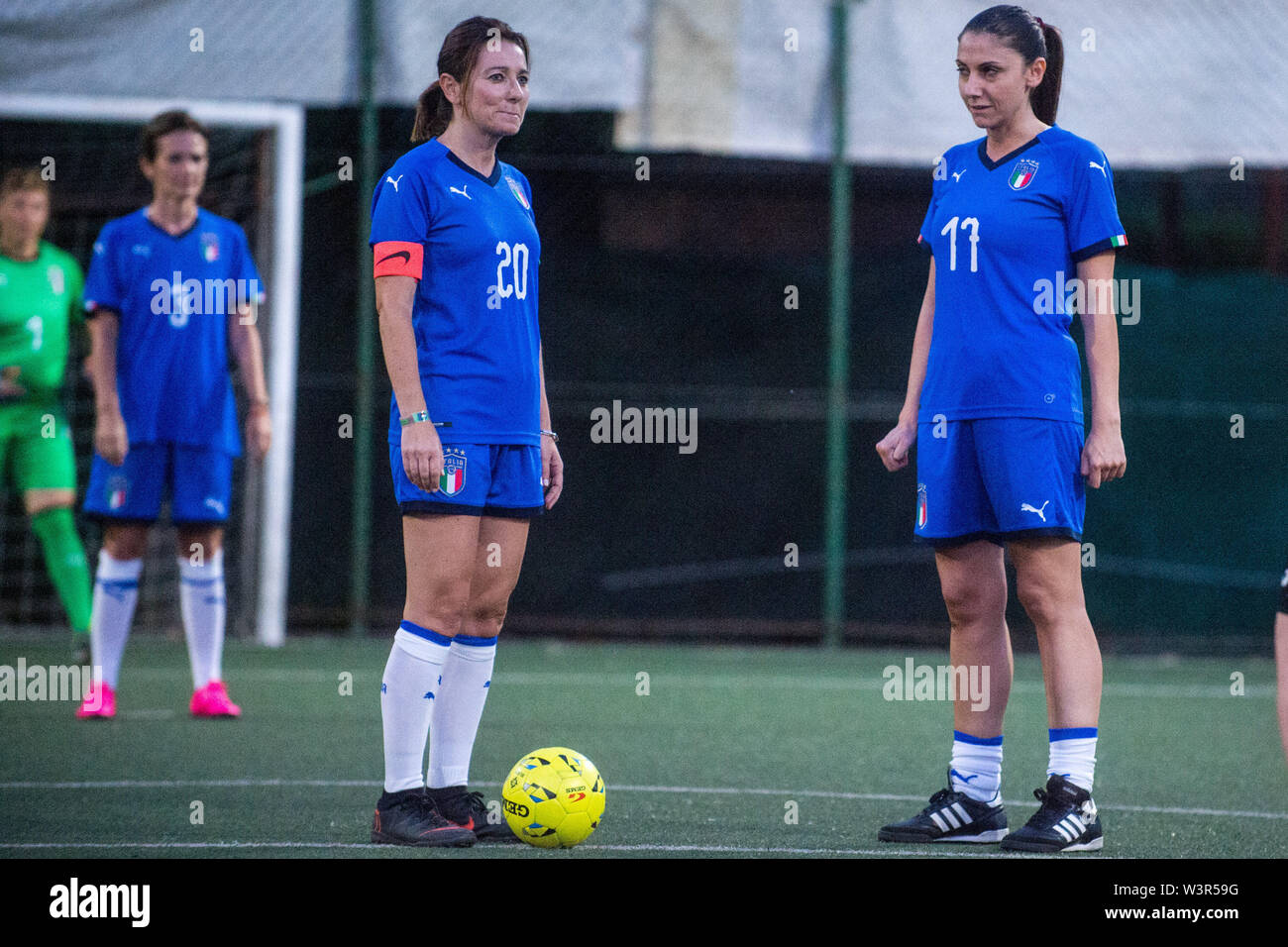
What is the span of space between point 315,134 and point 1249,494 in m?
5.90

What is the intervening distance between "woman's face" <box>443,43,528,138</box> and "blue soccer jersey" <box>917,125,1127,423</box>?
3.71 feet

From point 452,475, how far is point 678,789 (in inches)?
61.2

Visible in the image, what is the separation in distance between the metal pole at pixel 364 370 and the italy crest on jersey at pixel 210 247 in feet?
10.8

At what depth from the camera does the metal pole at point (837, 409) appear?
10312mm

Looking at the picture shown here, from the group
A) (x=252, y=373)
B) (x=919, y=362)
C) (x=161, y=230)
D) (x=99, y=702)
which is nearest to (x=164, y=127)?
(x=161, y=230)

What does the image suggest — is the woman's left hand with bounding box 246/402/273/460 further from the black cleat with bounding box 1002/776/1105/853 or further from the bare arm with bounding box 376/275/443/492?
the black cleat with bounding box 1002/776/1105/853

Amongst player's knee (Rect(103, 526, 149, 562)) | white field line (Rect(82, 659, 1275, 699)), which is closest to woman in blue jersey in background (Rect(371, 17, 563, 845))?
player's knee (Rect(103, 526, 149, 562))

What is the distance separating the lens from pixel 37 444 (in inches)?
303

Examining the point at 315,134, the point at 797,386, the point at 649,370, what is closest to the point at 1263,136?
the point at 797,386

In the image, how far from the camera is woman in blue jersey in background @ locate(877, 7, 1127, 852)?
4188 mm

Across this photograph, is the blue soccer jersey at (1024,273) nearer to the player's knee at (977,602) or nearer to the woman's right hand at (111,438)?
the player's knee at (977,602)

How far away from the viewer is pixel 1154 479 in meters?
10.3

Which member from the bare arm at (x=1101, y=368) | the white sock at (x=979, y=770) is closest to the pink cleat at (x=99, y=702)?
the white sock at (x=979, y=770)
